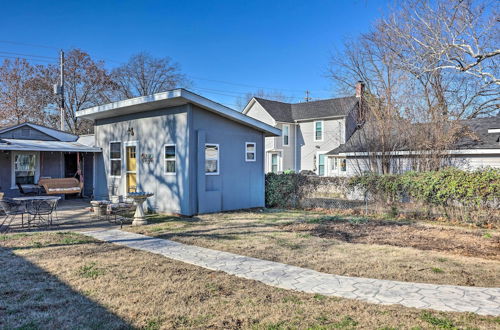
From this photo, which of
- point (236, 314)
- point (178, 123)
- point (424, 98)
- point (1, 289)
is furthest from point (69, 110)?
point (236, 314)

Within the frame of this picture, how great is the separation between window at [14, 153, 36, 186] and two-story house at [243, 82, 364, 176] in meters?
16.5

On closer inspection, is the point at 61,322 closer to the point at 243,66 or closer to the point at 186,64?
the point at 243,66

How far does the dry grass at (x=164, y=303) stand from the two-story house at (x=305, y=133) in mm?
21392

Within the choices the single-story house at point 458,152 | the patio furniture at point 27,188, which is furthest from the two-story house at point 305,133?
the patio furniture at point 27,188

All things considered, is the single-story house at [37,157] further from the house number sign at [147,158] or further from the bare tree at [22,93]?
the bare tree at [22,93]

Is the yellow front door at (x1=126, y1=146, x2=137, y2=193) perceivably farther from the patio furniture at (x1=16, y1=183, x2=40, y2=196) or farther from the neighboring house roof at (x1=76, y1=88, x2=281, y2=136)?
the patio furniture at (x1=16, y1=183, x2=40, y2=196)

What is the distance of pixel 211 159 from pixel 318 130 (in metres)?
17.6

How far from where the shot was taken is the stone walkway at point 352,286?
4090mm

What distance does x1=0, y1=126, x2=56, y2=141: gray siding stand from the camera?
14780 millimetres

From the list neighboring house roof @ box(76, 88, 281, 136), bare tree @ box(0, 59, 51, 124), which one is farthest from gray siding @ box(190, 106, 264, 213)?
bare tree @ box(0, 59, 51, 124)

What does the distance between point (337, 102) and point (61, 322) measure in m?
25.4

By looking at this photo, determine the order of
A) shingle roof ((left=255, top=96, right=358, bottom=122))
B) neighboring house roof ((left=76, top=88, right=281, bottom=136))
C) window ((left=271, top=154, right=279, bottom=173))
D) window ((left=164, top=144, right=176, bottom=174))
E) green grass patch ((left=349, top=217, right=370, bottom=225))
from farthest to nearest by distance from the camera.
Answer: window ((left=271, top=154, right=279, bottom=173)), shingle roof ((left=255, top=96, right=358, bottom=122)), window ((left=164, top=144, right=176, bottom=174)), neighboring house roof ((left=76, top=88, right=281, bottom=136)), green grass patch ((left=349, top=217, right=370, bottom=225))

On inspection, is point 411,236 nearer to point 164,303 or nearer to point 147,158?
point 164,303

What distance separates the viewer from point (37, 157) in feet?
48.3
